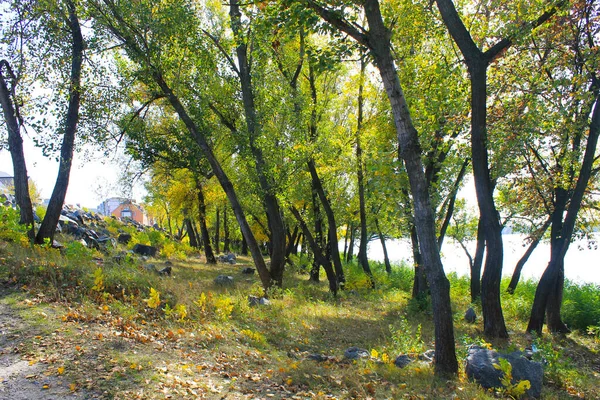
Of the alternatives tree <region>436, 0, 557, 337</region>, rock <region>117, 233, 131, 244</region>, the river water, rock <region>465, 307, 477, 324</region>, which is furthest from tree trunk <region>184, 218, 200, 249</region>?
tree <region>436, 0, 557, 337</region>

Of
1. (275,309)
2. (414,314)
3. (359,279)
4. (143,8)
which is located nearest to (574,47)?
(414,314)

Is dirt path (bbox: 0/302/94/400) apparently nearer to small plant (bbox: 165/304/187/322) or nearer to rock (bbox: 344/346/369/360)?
small plant (bbox: 165/304/187/322)

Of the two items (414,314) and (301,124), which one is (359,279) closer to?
(414,314)

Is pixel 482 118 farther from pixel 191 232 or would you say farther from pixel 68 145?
pixel 191 232

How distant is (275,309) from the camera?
959 cm

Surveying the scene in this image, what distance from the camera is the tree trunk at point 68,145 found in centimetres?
998

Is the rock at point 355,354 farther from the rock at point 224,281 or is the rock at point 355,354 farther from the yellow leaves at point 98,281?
the rock at point 224,281

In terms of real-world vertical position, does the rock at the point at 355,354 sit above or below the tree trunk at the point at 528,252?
below

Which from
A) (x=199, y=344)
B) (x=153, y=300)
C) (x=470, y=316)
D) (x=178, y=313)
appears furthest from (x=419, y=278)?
(x=153, y=300)

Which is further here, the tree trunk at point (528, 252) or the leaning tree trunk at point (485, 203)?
the tree trunk at point (528, 252)

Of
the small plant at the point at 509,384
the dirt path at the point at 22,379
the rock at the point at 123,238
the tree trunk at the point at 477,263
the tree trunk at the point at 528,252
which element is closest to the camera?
the dirt path at the point at 22,379

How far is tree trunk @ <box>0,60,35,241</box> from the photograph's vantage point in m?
9.71

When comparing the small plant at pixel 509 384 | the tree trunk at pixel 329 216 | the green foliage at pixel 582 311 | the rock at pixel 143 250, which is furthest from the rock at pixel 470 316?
the rock at pixel 143 250

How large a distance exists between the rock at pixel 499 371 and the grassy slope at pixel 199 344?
0.22 metres
